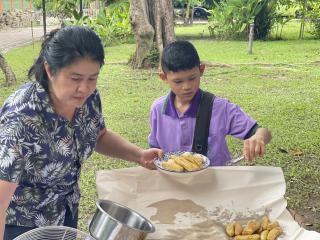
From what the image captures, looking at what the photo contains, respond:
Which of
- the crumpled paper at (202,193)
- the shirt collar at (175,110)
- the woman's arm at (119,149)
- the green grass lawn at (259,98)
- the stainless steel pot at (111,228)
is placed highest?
the shirt collar at (175,110)

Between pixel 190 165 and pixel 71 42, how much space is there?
88 centimetres

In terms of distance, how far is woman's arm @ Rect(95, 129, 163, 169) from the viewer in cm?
213

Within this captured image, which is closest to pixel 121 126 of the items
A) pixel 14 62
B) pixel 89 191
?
pixel 89 191

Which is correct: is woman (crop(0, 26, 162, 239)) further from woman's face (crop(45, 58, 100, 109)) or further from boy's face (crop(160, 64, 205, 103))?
boy's face (crop(160, 64, 205, 103))

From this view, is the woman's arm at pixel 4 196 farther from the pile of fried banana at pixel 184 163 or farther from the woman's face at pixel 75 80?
the pile of fried banana at pixel 184 163

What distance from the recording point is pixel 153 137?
2471mm

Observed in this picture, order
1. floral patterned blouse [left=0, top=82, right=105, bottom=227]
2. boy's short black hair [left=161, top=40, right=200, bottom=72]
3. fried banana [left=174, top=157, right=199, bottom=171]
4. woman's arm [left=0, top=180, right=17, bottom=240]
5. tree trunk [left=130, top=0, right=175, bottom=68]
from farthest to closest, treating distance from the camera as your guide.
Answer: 1. tree trunk [left=130, top=0, right=175, bottom=68]
2. boy's short black hair [left=161, top=40, right=200, bottom=72]
3. fried banana [left=174, top=157, right=199, bottom=171]
4. floral patterned blouse [left=0, top=82, right=105, bottom=227]
5. woman's arm [left=0, top=180, right=17, bottom=240]

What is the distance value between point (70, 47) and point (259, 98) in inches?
214

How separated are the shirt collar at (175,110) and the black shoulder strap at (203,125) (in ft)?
0.09

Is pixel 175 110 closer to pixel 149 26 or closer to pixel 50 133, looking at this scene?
pixel 50 133

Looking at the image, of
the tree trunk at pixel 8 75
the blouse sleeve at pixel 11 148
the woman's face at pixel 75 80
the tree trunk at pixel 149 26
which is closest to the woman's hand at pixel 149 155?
the woman's face at pixel 75 80

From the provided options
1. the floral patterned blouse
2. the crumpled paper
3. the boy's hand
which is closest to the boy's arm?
the boy's hand

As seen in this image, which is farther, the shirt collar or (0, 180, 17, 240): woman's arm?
the shirt collar

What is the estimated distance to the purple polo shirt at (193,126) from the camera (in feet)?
7.58
